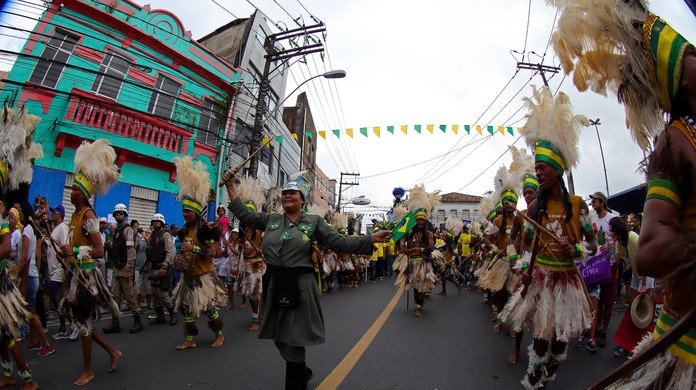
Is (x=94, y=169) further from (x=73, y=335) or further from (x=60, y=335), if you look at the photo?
(x=60, y=335)

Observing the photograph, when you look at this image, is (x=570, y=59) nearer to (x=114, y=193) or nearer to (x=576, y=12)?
(x=576, y=12)

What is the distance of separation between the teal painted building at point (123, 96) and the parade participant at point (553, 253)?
30.3ft

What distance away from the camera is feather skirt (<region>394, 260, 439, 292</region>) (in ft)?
26.3

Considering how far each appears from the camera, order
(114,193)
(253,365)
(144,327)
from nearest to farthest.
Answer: (253,365) < (144,327) < (114,193)

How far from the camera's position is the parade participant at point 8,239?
3.57 metres

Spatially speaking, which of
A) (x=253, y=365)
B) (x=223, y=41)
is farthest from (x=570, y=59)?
(x=223, y=41)

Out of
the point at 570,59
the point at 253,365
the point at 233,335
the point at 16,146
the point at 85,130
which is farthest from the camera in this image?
the point at 85,130

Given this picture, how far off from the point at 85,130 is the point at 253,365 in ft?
40.1

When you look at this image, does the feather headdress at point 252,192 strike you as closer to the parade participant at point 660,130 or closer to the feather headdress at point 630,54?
the feather headdress at point 630,54

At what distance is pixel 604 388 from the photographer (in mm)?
1540

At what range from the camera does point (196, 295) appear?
5.33 m

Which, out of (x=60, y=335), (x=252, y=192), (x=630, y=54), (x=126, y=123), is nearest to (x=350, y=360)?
(x=630, y=54)

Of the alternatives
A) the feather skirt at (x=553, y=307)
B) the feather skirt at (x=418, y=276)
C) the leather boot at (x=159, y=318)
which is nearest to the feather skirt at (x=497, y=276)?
the feather skirt at (x=418, y=276)

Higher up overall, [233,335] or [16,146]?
[16,146]
